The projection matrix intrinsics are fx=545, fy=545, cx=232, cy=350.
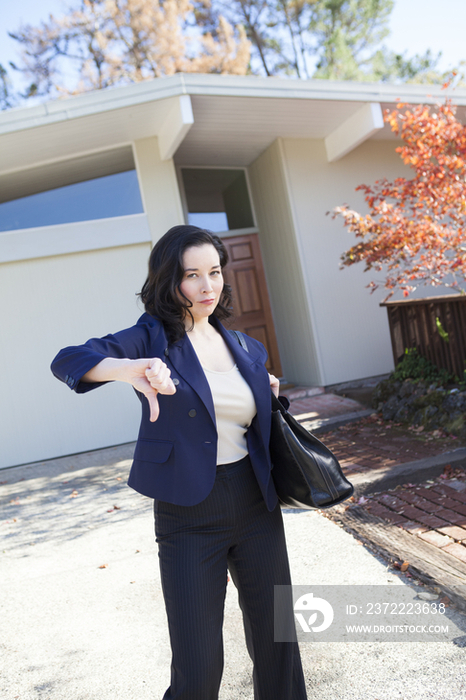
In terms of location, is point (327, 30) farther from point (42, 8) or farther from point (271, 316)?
point (271, 316)

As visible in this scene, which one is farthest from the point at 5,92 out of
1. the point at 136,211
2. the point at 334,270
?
the point at 334,270

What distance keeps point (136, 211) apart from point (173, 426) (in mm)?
6857

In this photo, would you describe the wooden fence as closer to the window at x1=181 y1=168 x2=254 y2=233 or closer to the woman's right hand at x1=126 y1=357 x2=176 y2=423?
the window at x1=181 y1=168 x2=254 y2=233

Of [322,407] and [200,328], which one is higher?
[200,328]

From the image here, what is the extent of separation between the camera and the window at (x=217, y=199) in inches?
385

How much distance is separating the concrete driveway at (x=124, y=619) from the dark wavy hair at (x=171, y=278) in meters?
1.62


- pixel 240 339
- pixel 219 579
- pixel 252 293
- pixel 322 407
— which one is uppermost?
pixel 252 293

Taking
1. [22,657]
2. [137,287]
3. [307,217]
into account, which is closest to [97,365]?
[22,657]

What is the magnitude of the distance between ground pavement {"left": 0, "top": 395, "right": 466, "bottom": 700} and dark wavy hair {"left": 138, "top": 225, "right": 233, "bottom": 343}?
1620mm

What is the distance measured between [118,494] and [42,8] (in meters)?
19.2

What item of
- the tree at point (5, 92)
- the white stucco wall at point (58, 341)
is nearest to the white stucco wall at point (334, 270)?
the white stucco wall at point (58, 341)

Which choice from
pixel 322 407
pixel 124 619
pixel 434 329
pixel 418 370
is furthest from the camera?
pixel 322 407

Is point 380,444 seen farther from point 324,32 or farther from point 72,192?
point 324,32

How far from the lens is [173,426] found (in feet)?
5.58
